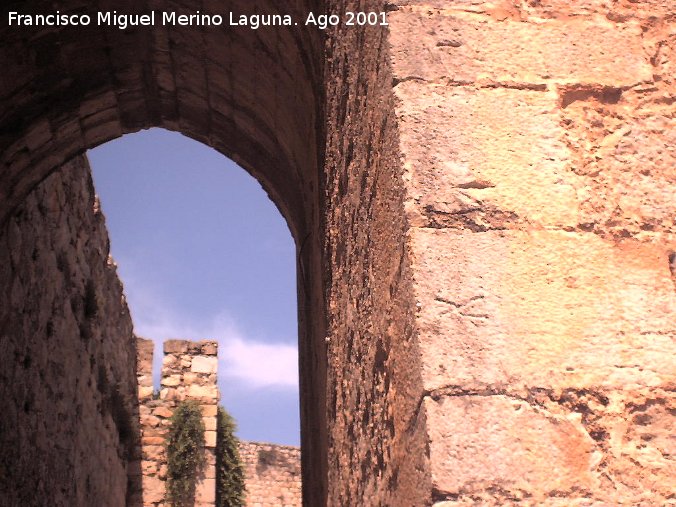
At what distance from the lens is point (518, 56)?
202 cm

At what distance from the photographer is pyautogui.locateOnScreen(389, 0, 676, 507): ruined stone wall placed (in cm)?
159

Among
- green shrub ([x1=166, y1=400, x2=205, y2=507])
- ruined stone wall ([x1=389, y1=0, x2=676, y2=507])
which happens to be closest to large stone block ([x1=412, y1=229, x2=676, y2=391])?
ruined stone wall ([x1=389, y1=0, x2=676, y2=507])

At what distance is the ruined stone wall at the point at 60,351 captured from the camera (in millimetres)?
5914

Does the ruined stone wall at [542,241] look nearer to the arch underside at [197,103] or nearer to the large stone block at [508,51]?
the large stone block at [508,51]

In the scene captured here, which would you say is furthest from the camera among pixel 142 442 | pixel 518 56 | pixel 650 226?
pixel 142 442

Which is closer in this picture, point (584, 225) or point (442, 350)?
point (442, 350)

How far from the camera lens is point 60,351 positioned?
7273mm

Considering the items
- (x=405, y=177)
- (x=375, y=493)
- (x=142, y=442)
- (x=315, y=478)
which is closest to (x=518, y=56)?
(x=405, y=177)

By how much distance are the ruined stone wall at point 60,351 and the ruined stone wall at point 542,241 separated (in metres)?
4.56

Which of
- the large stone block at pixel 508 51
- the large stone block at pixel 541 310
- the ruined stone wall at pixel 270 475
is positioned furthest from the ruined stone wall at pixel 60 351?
the ruined stone wall at pixel 270 475

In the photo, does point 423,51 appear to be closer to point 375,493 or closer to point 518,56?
point 518,56

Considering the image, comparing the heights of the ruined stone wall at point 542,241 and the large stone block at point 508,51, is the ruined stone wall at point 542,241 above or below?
below

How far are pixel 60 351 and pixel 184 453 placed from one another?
15.7 ft

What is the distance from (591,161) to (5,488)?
5.11m
